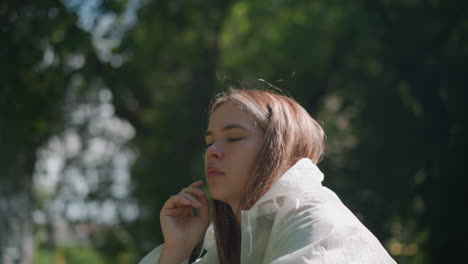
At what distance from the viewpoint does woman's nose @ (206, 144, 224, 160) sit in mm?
1831

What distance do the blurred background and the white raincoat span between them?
259 inches

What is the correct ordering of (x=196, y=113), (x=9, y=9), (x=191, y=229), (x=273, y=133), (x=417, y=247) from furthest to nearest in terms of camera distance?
(x=196, y=113), (x=417, y=247), (x=9, y=9), (x=191, y=229), (x=273, y=133)

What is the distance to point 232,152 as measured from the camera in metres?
1.82

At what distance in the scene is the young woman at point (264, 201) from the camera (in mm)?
1522

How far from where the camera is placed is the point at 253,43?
9.33 metres

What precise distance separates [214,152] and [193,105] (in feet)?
24.5

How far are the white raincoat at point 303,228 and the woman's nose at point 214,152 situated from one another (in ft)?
0.63

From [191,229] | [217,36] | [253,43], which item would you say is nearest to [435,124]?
[253,43]

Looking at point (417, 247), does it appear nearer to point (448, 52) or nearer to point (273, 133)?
point (448, 52)

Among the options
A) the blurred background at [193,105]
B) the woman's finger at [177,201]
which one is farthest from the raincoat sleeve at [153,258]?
the blurred background at [193,105]

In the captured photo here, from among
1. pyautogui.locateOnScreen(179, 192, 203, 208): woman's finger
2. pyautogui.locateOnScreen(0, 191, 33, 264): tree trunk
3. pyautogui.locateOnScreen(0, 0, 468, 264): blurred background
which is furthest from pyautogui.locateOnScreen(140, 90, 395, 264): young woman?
pyautogui.locateOnScreen(0, 191, 33, 264): tree trunk

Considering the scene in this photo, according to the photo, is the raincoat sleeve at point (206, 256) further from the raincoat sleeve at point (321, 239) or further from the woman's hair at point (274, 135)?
the raincoat sleeve at point (321, 239)

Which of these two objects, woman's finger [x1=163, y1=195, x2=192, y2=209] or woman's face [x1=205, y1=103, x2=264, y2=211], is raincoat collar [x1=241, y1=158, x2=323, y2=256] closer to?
woman's face [x1=205, y1=103, x2=264, y2=211]

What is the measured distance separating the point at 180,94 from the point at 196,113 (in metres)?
0.40
